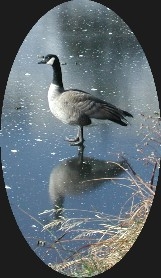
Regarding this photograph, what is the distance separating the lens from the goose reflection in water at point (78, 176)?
23.1ft

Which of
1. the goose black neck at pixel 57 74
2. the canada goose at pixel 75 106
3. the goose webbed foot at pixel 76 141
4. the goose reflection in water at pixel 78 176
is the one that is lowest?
the goose reflection in water at pixel 78 176

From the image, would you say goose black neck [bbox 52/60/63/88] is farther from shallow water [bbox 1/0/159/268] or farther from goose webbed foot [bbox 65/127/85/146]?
goose webbed foot [bbox 65/127/85/146]

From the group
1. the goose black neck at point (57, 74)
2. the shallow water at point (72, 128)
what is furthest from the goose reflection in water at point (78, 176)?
the goose black neck at point (57, 74)

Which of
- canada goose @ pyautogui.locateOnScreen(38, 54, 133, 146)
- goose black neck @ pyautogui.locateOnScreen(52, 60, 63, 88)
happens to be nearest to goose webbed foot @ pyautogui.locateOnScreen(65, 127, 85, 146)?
canada goose @ pyautogui.locateOnScreen(38, 54, 133, 146)

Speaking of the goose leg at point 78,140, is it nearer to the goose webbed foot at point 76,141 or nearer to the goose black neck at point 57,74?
the goose webbed foot at point 76,141

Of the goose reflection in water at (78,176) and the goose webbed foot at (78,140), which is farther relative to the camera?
the goose webbed foot at (78,140)

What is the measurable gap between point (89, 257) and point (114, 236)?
21 cm

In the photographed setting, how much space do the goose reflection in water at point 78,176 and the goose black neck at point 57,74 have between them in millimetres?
492

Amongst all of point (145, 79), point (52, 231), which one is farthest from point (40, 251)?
point (145, 79)

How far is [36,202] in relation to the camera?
278 inches

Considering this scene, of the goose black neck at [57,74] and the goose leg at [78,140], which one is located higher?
the goose black neck at [57,74]

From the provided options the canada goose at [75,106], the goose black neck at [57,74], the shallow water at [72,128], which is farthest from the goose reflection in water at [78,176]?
the goose black neck at [57,74]

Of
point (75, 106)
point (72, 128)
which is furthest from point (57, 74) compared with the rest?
point (72, 128)

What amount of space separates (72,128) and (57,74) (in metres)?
0.37
